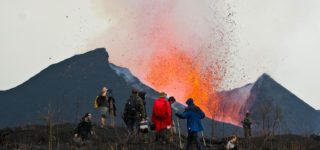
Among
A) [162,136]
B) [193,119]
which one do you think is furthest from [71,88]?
[193,119]

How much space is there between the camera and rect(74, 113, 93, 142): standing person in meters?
20.0

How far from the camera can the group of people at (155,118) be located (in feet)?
56.1

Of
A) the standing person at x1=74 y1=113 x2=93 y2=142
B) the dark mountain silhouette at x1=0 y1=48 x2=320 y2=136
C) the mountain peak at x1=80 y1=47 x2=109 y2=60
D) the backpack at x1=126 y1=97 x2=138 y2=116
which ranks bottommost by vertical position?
the standing person at x1=74 y1=113 x2=93 y2=142

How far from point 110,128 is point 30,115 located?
11402cm

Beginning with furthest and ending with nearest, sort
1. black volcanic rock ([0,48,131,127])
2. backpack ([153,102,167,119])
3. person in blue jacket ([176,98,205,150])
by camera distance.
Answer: black volcanic rock ([0,48,131,127]) → backpack ([153,102,167,119]) → person in blue jacket ([176,98,205,150])

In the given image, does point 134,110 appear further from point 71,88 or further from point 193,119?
point 71,88

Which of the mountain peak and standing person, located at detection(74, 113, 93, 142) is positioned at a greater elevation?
the mountain peak

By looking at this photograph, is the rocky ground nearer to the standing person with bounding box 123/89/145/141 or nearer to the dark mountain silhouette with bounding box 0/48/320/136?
the standing person with bounding box 123/89/145/141

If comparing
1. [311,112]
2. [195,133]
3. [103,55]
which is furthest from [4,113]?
[195,133]

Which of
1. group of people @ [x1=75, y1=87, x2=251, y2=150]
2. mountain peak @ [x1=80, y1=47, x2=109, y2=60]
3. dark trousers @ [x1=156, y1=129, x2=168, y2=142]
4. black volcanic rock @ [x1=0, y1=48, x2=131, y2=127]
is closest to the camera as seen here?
group of people @ [x1=75, y1=87, x2=251, y2=150]

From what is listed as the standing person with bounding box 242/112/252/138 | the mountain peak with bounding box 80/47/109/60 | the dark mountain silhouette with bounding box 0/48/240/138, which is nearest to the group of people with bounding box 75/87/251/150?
the standing person with bounding box 242/112/252/138

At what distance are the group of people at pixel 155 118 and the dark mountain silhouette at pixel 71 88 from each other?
104633mm

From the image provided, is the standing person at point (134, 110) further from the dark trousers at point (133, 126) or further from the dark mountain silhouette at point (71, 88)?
the dark mountain silhouette at point (71, 88)

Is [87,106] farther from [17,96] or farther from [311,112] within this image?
[311,112]
